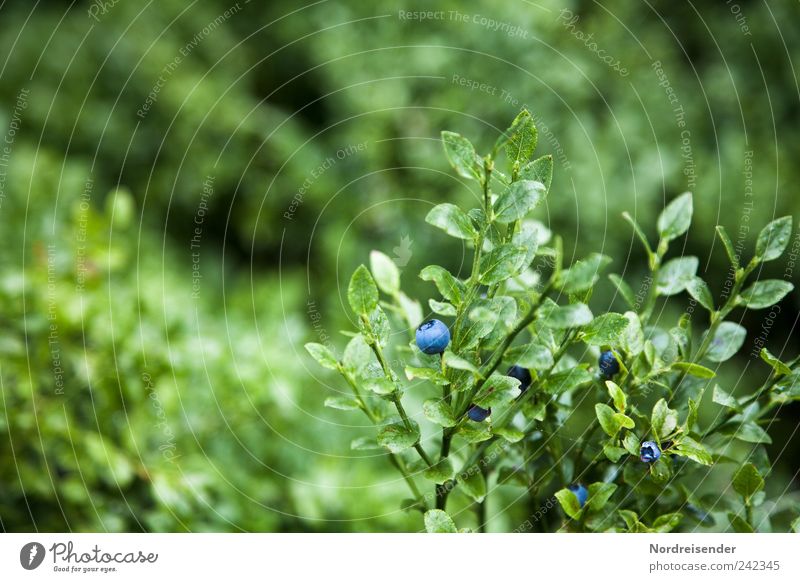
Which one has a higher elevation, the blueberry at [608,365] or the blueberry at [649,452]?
the blueberry at [608,365]

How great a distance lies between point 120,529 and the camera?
0.86 meters

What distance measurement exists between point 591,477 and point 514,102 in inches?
39.7

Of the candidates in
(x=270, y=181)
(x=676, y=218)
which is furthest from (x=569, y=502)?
(x=270, y=181)

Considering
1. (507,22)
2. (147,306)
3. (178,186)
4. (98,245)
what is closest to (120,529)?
(147,306)

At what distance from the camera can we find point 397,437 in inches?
20.7

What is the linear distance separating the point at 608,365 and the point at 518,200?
0.57 ft

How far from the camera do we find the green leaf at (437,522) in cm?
54

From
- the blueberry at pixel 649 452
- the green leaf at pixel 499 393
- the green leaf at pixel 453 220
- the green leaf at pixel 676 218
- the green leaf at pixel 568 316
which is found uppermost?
the green leaf at pixel 453 220
